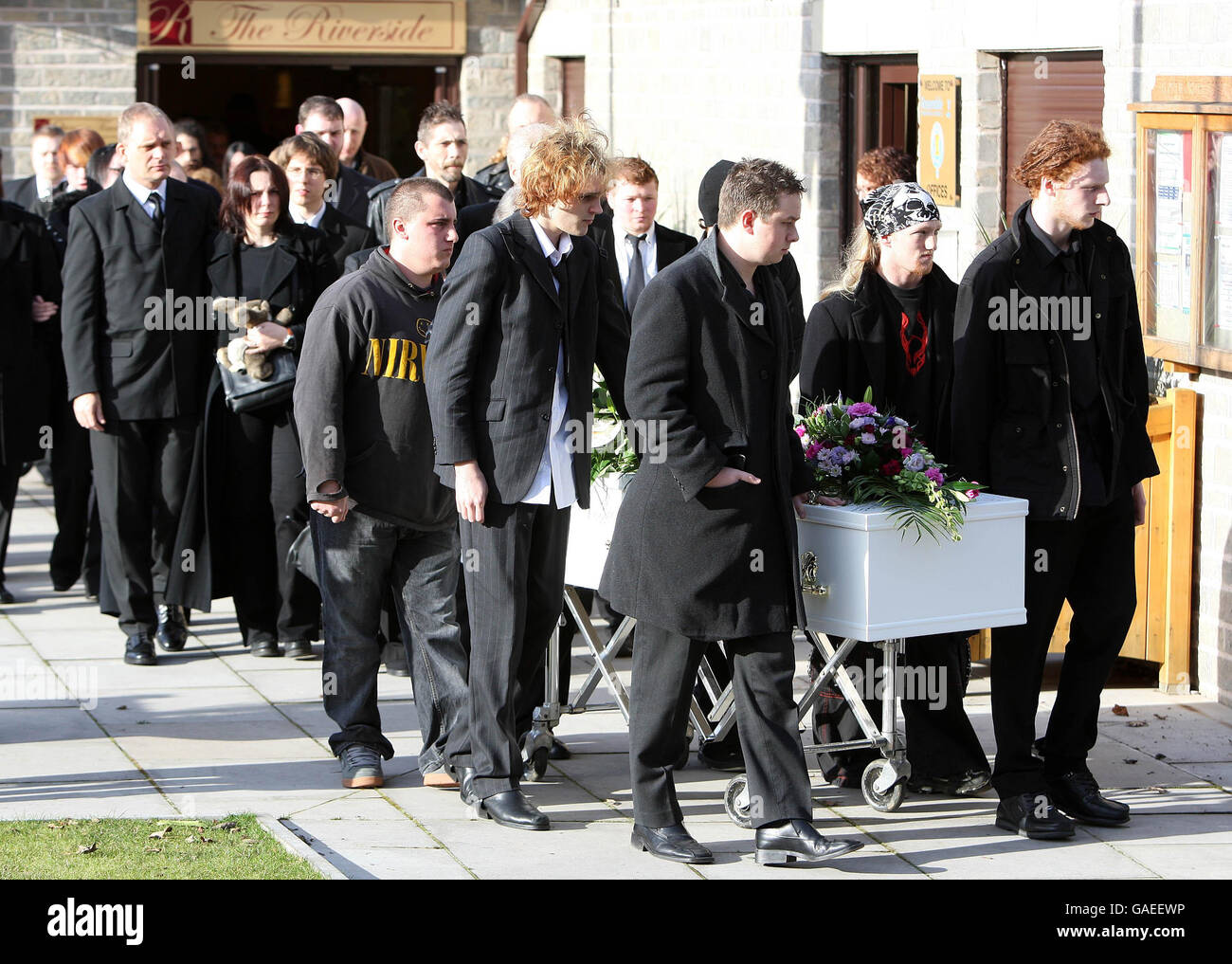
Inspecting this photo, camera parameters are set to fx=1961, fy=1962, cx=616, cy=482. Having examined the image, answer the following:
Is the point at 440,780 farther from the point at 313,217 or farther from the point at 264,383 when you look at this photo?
the point at 313,217

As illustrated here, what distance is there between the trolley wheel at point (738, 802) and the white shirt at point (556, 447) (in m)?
1.02

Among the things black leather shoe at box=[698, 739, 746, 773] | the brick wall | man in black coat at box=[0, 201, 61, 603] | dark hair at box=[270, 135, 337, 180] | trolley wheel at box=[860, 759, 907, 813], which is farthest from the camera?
the brick wall

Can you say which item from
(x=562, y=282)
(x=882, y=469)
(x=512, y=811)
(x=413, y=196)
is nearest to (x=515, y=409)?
(x=562, y=282)

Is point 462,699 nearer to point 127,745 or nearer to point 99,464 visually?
point 127,745

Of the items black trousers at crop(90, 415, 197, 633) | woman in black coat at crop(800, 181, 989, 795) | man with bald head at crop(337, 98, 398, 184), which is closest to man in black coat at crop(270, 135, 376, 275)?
black trousers at crop(90, 415, 197, 633)

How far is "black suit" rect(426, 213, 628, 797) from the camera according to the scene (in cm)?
597

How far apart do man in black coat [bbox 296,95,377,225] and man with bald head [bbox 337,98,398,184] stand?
152 mm

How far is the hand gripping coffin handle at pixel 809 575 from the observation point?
5.83m

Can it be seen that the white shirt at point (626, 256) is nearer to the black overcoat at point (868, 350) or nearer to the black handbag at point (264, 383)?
the black handbag at point (264, 383)

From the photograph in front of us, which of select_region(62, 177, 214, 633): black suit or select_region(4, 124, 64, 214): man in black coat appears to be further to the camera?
select_region(4, 124, 64, 214): man in black coat

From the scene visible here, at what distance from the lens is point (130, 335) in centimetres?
852

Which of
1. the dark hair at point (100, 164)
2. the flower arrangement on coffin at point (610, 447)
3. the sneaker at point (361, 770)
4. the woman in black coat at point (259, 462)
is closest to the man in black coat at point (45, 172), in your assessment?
the dark hair at point (100, 164)

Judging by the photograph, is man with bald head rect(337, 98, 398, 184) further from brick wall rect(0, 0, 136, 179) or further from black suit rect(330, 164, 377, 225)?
brick wall rect(0, 0, 136, 179)

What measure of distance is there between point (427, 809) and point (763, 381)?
1832mm
